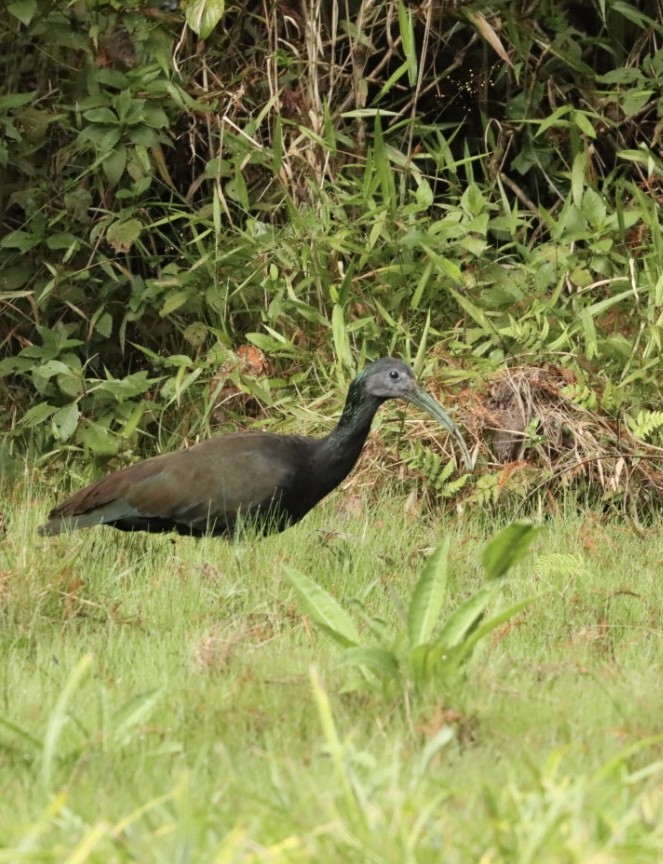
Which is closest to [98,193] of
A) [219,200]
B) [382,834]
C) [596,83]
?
[219,200]

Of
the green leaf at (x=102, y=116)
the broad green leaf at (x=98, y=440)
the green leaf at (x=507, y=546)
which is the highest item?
the green leaf at (x=102, y=116)

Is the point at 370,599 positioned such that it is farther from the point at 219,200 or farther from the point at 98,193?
the point at 98,193

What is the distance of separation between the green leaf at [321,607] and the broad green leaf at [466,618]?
9.4 inches

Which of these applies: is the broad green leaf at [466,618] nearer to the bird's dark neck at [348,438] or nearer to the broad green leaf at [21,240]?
the bird's dark neck at [348,438]

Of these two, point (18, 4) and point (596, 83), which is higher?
point (18, 4)

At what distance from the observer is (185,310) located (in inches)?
308

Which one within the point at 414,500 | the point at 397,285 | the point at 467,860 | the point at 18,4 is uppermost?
the point at 18,4

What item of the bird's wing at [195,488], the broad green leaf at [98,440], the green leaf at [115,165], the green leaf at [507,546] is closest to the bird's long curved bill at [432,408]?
the bird's wing at [195,488]

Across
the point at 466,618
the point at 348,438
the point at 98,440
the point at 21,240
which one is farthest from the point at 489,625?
the point at 21,240

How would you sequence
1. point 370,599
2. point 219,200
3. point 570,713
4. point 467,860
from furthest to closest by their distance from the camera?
1. point 219,200
2. point 370,599
3. point 570,713
4. point 467,860

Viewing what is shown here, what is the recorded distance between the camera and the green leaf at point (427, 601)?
3.79 m

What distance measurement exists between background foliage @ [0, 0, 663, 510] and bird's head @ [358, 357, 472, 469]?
0.40 metres

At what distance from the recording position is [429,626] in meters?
3.79

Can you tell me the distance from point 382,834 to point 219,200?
17.9ft
